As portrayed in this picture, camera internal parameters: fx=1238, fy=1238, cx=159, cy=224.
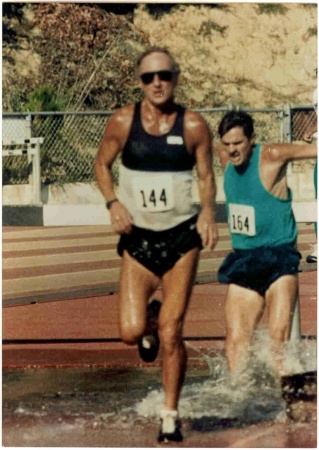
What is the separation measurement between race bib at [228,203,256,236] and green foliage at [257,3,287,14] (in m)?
1.13

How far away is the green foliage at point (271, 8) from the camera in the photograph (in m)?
6.93

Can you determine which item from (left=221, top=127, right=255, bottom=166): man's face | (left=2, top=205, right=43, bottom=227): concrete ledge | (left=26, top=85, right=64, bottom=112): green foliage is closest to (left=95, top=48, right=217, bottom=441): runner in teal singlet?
(left=221, top=127, right=255, bottom=166): man's face

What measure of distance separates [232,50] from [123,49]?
Result: 703 mm

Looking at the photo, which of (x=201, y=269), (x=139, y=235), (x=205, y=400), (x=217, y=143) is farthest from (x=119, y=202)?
(x=201, y=269)

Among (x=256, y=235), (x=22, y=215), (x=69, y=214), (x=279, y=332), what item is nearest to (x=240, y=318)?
(x=279, y=332)

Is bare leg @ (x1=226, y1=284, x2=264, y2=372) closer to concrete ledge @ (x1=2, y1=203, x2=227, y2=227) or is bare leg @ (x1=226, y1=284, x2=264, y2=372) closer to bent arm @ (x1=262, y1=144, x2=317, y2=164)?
concrete ledge @ (x1=2, y1=203, x2=227, y2=227)

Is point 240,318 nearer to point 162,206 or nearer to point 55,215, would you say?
point 162,206

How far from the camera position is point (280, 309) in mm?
6973

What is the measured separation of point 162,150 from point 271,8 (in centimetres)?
111

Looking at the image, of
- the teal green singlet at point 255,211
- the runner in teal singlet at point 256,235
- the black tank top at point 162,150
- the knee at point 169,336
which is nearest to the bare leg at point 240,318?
the runner in teal singlet at point 256,235

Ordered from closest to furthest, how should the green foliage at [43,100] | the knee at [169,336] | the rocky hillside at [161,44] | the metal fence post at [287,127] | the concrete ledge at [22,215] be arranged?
the knee at [169,336], the rocky hillside at [161,44], the concrete ledge at [22,215], the metal fence post at [287,127], the green foliage at [43,100]

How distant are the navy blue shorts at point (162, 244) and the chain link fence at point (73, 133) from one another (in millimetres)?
688

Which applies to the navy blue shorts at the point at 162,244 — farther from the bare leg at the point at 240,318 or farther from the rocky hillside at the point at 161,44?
the rocky hillside at the point at 161,44

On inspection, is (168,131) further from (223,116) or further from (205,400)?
(205,400)
